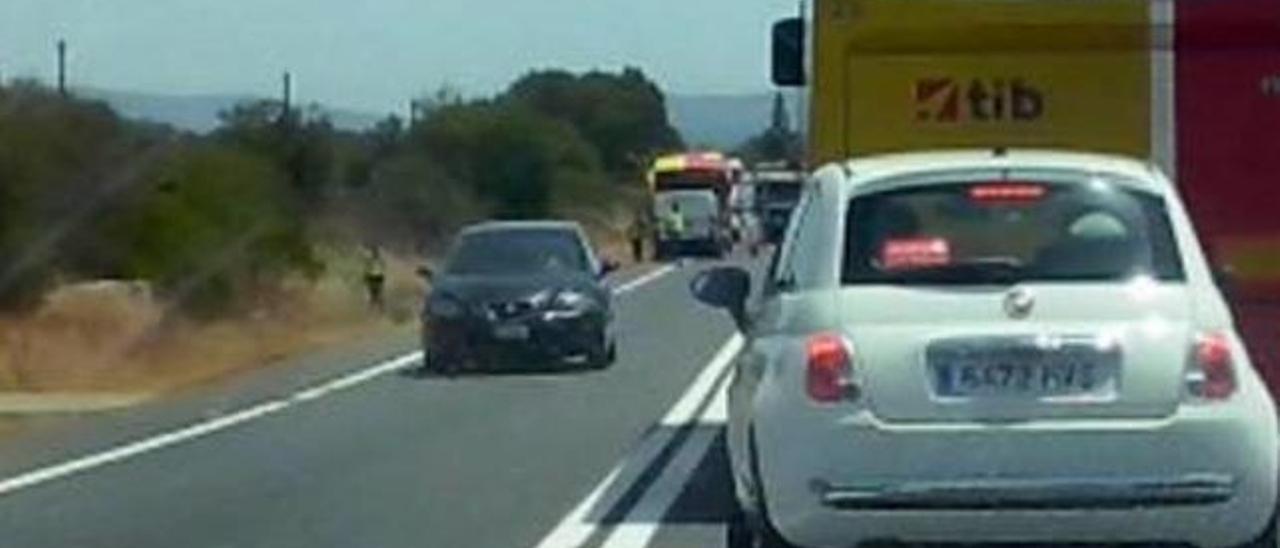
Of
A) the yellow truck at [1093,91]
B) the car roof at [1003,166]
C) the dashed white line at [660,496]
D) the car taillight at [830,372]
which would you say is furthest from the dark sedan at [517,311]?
the car taillight at [830,372]

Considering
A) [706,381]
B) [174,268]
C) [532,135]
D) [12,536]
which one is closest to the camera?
[12,536]

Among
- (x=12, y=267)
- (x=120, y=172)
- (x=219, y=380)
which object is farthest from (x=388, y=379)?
(x=120, y=172)

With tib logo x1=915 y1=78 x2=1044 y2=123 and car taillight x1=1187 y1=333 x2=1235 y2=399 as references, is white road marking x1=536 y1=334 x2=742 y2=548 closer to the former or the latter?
tib logo x1=915 y1=78 x2=1044 y2=123

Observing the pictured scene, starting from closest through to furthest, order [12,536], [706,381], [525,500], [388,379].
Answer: [12,536] → [525,500] → [706,381] → [388,379]

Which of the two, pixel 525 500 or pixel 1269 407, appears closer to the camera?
pixel 1269 407

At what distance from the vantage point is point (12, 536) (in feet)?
58.7

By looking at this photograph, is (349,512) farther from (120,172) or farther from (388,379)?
(120,172)

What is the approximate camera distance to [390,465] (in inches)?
879

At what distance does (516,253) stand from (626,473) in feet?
48.9

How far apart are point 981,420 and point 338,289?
169ft

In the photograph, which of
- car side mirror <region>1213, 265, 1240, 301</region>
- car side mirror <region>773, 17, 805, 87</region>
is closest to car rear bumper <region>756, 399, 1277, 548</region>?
car side mirror <region>1213, 265, 1240, 301</region>

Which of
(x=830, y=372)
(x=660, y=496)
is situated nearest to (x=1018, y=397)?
(x=830, y=372)

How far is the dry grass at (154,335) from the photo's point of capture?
40938 mm

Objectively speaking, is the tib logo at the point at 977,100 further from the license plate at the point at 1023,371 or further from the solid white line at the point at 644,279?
the solid white line at the point at 644,279
